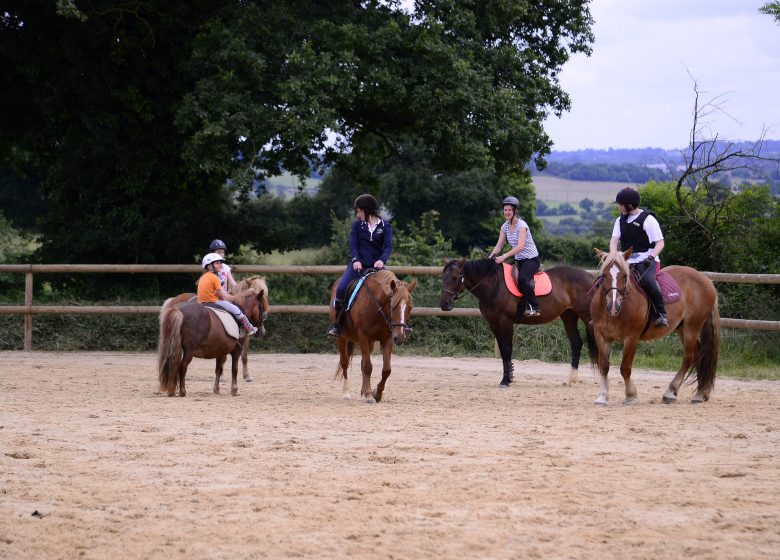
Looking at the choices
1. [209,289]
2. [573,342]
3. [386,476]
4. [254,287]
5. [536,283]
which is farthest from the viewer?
[573,342]

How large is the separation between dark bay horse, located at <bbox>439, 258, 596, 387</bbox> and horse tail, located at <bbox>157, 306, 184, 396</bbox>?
137 inches

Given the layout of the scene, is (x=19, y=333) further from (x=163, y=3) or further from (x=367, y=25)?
(x=367, y=25)

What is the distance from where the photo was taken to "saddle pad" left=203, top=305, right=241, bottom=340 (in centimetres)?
1205

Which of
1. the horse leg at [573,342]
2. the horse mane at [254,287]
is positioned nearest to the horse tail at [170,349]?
the horse mane at [254,287]

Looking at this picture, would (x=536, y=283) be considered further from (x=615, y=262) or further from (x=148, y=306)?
(x=148, y=306)

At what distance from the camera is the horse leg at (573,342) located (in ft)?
45.1

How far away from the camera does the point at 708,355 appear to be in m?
11.8

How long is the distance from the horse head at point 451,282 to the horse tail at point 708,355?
125 inches

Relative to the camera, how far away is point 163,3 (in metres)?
19.0

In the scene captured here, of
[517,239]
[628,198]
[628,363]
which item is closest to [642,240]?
[628,198]

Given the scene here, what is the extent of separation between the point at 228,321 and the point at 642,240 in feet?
15.9

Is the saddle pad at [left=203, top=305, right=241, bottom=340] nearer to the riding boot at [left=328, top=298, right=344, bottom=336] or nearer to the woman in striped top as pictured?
the riding boot at [left=328, top=298, right=344, bottom=336]

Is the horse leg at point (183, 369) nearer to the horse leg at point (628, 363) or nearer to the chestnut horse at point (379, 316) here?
the chestnut horse at point (379, 316)

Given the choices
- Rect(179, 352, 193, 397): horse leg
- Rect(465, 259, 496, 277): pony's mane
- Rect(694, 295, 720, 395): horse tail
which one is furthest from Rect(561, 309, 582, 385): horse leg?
Rect(179, 352, 193, 397): horse leg
